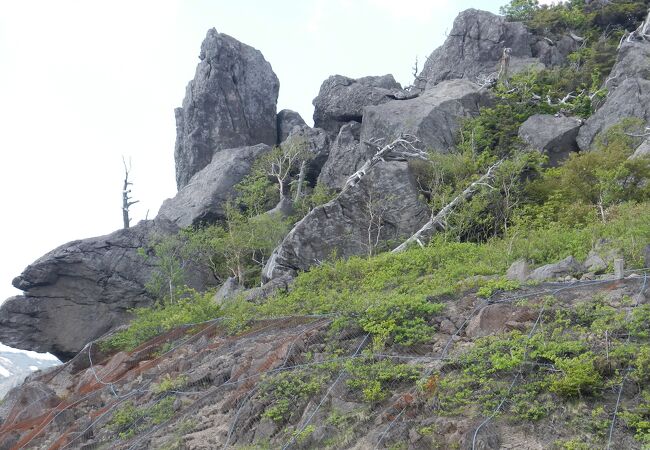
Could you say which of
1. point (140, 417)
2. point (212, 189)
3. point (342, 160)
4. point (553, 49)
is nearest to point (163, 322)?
point (140, 417)

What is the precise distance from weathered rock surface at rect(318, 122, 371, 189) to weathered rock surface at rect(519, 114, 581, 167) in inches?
251

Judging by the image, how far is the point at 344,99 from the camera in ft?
117

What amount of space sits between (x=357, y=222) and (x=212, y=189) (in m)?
9.60

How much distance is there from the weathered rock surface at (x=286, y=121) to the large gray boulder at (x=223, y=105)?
50 centimetres

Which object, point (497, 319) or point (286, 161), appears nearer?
point (497, 319)

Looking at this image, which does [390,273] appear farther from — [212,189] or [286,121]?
[286,121]

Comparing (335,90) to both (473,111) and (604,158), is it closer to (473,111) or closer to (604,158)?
(473,111)

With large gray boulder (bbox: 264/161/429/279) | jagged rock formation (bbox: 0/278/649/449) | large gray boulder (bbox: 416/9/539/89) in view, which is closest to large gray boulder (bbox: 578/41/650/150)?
large gray boulder (bbox: 264/161/429/279)

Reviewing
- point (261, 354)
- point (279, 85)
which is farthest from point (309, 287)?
point (279, 85)

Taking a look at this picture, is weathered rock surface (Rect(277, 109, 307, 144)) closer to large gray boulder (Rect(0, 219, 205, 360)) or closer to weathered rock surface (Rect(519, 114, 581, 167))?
large gray boulder (Rect(0, 219, 205, 360))

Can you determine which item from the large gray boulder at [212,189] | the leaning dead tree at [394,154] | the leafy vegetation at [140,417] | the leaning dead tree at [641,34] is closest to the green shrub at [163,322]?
the leafy vegetation at [140,417]

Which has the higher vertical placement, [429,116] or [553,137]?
[429,116]

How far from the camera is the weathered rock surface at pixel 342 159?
29.7 meters

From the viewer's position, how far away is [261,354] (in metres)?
13.2
